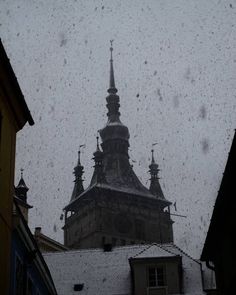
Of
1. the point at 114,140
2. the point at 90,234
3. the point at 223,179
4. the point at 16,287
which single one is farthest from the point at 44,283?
the point at 114,140

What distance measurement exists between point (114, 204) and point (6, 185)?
232ft

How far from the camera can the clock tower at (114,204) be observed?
272ft

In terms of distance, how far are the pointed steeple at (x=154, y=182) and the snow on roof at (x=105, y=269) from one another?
5486 centimetres

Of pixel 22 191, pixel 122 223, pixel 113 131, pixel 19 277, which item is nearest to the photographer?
pixel 19 277

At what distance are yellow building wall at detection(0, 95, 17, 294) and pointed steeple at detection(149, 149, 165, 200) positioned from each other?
75387 millimetres

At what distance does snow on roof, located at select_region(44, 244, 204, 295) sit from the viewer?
31.7 metres

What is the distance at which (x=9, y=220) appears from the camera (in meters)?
14.5

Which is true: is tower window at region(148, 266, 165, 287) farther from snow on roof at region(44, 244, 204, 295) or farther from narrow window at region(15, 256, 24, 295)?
narrow window at region(15, 256, 24, 295)

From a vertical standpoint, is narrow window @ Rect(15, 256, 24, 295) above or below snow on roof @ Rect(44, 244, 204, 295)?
below

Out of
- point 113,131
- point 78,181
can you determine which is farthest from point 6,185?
point 78,181

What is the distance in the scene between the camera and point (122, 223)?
8388 centimetres

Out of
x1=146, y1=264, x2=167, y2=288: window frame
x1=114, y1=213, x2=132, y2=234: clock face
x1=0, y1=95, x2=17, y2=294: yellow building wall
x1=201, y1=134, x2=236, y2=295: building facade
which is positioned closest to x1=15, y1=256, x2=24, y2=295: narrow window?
x1=0, y1=95, x2=17, y2=294: yellow building wall

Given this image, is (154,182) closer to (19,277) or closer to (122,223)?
(122,223)

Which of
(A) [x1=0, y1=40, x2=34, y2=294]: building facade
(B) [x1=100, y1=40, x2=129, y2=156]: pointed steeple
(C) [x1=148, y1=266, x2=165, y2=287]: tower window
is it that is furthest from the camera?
(B) [x1=100, y1=40, x2=129, y2=156]: pointed steeple
